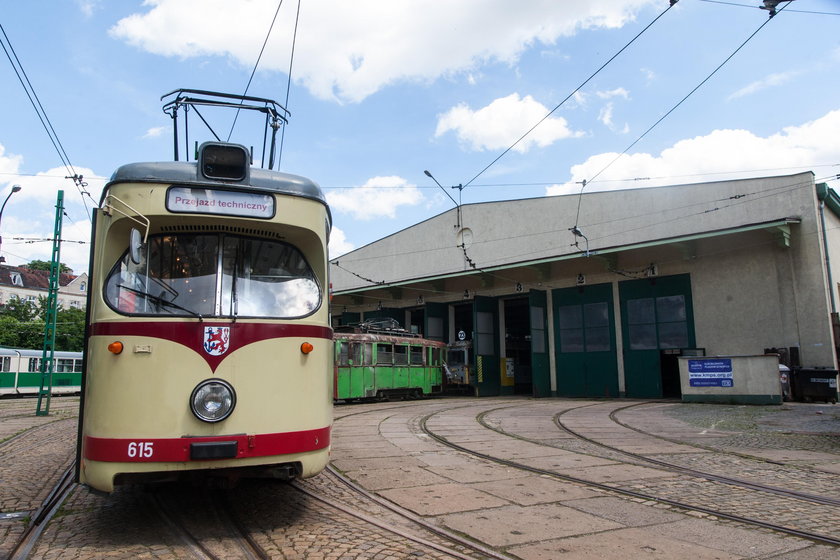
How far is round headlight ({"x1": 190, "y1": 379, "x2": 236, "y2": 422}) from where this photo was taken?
4.18m

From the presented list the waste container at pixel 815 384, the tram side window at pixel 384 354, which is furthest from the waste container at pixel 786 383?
the tram side window at pixel 384 354

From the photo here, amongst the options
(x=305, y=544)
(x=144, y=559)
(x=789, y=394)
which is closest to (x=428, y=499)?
(x=305, y=544)

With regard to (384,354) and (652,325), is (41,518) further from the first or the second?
(652,325)

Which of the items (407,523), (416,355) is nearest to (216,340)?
(407,523)

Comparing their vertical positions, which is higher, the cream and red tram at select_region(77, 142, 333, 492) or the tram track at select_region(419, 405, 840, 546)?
the cream and red tram at select_region(77, 142, 333, 492)

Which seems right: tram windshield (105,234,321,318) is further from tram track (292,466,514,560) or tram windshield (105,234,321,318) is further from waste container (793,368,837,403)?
waste container (793,368,837,403)

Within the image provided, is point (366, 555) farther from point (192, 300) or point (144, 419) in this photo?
point (192, 300)

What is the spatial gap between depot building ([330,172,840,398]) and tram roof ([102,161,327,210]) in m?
19.1

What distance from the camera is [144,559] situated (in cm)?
384

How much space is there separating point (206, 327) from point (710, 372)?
1670 centimetres

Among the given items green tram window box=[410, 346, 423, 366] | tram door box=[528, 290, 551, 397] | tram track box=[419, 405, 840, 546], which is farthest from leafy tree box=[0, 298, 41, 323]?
tram track box=[419, 405, 840, 546]

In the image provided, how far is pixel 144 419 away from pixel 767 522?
4.88 m

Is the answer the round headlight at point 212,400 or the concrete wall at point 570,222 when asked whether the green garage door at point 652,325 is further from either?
the round headlight at point 212,400

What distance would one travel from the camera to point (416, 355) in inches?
967
